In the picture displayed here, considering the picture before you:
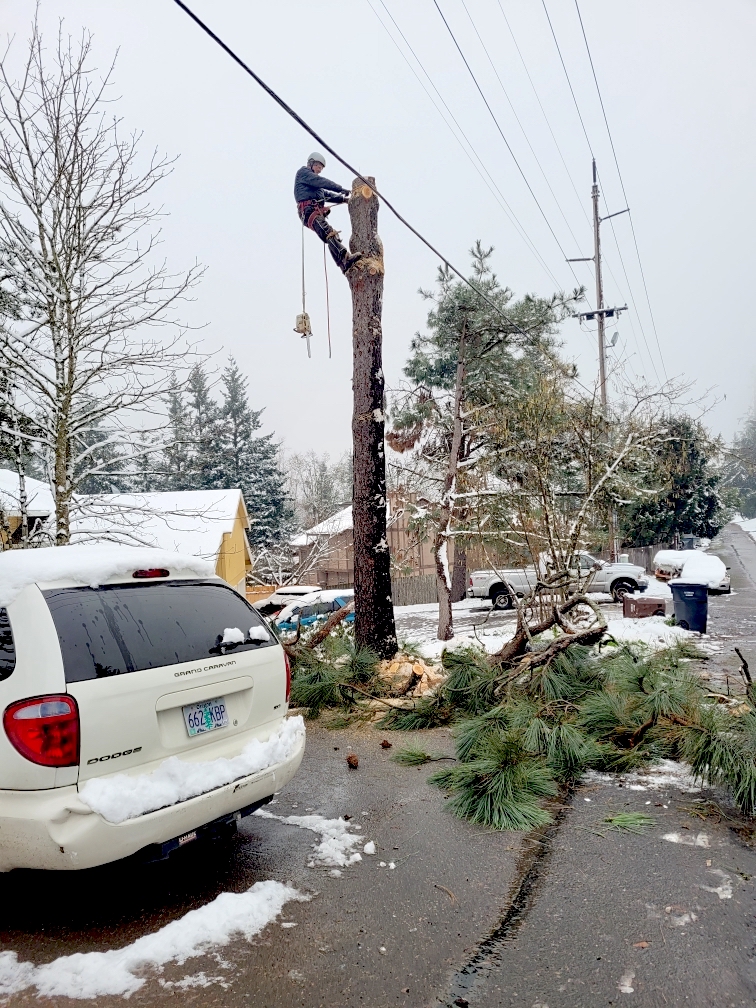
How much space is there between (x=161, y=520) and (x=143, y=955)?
17.8 m

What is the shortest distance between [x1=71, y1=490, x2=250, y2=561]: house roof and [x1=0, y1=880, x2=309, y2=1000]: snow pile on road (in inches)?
206

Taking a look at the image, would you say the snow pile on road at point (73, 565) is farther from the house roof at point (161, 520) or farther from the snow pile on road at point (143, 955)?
the house roof at point (161, 520)

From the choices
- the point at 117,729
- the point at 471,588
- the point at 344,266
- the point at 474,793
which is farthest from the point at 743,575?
the point at 117,729

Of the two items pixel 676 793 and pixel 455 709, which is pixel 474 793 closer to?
pixel 676 793

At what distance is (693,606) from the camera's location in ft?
36.8

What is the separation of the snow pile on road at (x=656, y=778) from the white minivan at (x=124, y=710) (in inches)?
92.3

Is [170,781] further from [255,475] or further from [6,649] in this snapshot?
[255,475]

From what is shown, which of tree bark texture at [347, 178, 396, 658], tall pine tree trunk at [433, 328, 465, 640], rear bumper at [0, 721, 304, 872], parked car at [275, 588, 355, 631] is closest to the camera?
rear bumper at [0, 721, 304, 872]

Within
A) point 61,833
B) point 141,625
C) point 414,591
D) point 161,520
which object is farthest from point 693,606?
point 414,591

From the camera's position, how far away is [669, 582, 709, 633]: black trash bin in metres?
11.1

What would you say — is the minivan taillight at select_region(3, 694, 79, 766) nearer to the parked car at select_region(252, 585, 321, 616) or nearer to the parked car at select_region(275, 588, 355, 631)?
the parked car at select_region(275, 588, 355, 631)

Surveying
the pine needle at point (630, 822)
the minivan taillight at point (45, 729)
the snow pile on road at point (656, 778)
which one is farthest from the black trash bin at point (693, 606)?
the minivan taillight at point (45, 729)

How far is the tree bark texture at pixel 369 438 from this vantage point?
812 centimetres

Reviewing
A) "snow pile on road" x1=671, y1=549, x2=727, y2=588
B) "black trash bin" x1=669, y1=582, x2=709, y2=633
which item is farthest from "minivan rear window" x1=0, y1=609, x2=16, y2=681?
"snow pile on road" x1=671, y1=549, x2=727, y2=588
